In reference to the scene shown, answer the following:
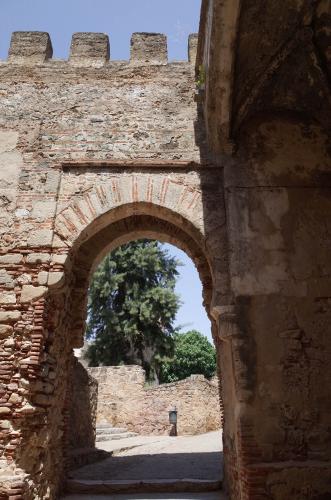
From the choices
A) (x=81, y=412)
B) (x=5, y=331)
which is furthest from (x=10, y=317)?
(x=81, y=412)

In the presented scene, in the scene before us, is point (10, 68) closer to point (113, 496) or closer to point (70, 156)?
point (70, 156)

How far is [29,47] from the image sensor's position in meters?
5.86

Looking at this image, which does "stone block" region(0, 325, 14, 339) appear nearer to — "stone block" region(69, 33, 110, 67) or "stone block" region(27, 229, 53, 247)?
"stone block" region(27, 229, 53, 247)

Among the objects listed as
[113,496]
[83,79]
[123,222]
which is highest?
[83,79]

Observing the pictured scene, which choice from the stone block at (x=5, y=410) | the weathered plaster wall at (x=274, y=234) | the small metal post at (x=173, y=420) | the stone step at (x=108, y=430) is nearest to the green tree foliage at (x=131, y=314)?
the small metal post at (x=173, y=420)

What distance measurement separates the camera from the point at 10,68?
18.8 feet

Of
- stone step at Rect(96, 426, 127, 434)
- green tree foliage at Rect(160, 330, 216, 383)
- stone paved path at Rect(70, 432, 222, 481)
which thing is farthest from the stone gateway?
green tree foliage at Rect(160, 330, 216, 383)

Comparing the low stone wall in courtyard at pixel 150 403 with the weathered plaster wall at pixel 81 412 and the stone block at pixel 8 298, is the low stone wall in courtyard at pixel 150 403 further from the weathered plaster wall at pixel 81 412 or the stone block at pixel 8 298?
the stone block at pixel 8 298

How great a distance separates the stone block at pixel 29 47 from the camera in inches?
228

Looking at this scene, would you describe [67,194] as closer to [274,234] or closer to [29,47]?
[274,234]

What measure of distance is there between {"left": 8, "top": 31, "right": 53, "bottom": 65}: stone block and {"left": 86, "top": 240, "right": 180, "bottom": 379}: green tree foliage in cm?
1406

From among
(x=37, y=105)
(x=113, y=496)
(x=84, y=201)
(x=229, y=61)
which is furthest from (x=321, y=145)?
(x=113, y=496)

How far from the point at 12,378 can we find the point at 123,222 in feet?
9.98

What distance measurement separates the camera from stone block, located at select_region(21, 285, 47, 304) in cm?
434
